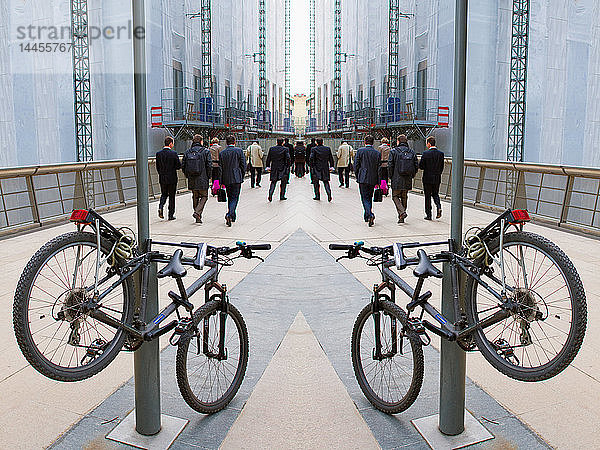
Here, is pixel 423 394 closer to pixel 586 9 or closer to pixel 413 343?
pixel 413 343

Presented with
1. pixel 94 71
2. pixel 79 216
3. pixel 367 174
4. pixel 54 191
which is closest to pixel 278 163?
pixel 367 174

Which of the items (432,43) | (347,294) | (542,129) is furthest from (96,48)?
(347,294)

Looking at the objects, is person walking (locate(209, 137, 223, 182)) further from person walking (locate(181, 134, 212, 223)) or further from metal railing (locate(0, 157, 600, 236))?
metal railing (locate(0, 157, 600, 236))

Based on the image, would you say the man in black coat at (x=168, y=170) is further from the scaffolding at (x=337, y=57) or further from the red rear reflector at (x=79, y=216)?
the scaffolding at (x=337, y=57)

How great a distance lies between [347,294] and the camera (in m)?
6.44

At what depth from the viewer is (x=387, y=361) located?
12.9ft

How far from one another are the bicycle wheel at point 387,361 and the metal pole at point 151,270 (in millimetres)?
1306

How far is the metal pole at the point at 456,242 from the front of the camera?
10.5 feet

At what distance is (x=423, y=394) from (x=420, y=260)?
3.63 ft

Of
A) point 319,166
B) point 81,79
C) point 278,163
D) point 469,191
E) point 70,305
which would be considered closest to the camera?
point 70,305

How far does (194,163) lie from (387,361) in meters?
9.12

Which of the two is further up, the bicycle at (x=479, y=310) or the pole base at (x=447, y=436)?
the bicycle at (x=479, y=310)

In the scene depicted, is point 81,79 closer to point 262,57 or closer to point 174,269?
point 174,269

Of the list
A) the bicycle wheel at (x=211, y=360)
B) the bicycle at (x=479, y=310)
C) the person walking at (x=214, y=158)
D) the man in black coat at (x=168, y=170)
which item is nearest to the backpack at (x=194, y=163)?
the man in black coat at (x=168, y=170)
